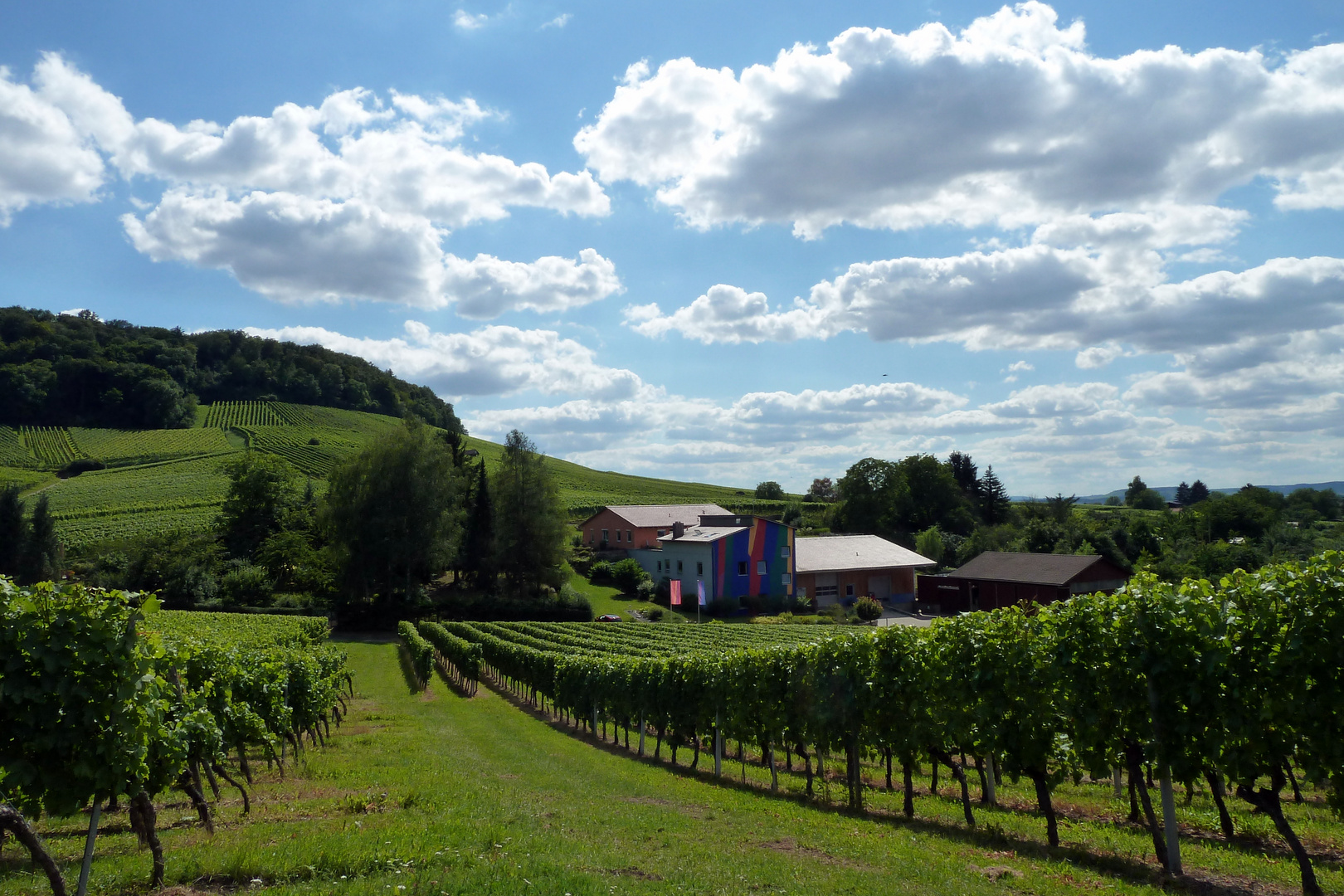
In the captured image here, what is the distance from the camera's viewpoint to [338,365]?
469 feet

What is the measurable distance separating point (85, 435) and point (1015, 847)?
122374 mm

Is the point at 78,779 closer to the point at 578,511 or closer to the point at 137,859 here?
the point at 137,859

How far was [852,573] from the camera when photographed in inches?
2549

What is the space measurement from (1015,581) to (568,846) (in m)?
54.4

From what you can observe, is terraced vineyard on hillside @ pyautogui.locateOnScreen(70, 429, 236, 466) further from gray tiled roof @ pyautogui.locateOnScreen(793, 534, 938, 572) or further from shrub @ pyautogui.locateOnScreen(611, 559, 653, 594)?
gray tiled roof @ pyautogui.locateOnScreen(793, 534, 938, 572)

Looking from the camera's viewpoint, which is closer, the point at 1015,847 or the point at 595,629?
the point at 1015,847

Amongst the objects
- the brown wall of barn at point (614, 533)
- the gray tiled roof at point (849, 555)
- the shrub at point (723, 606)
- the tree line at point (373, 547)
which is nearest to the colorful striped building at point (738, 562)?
the shrub at point (723, 606)

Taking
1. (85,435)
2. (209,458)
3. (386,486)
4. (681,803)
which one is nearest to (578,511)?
(386,486)

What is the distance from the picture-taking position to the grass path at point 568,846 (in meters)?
6.81

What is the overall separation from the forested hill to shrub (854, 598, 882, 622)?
201 feet

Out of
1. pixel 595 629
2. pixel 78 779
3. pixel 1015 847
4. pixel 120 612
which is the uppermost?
pixel 120 612

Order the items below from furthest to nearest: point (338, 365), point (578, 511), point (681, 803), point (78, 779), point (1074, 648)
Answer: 1. point (338, 365)
2. point (578, 511)
3. point (681, 803)
4. point (1074, 648)
5. point (78, 779)

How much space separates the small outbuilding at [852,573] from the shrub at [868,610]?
4.68 metres

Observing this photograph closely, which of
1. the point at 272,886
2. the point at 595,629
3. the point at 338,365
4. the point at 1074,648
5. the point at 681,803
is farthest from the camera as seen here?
the point at 338,365
